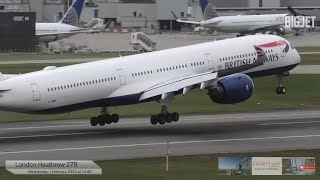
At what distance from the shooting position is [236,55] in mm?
59031

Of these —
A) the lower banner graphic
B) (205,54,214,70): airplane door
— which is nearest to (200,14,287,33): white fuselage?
(205,54,214,70): airplane door

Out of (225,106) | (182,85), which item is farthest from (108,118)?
(225,106)

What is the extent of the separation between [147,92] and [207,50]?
5860mm

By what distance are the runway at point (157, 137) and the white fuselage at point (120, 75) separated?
2002 millimetres

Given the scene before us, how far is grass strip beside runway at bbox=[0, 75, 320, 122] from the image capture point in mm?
63312

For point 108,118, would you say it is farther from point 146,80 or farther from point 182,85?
point 182,85

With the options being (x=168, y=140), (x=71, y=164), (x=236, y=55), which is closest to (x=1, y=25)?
(x=236, y=55)

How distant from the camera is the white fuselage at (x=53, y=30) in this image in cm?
15375

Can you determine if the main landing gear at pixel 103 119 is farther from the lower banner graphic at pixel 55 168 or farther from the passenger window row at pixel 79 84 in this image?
the lower banner graphic at pixel 55 168

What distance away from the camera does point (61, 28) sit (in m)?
A: 159

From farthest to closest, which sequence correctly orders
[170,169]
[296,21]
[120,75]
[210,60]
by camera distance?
1. [296,21]
2. [210,60]
3. [120,75]
4. [170,169]

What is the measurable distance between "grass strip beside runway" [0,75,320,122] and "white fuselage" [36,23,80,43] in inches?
3029

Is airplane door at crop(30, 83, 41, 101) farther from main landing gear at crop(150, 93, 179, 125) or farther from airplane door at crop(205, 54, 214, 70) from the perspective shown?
airplane door at crop(205, 54, 214, 70)

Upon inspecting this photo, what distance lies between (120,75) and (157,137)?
5250mm
